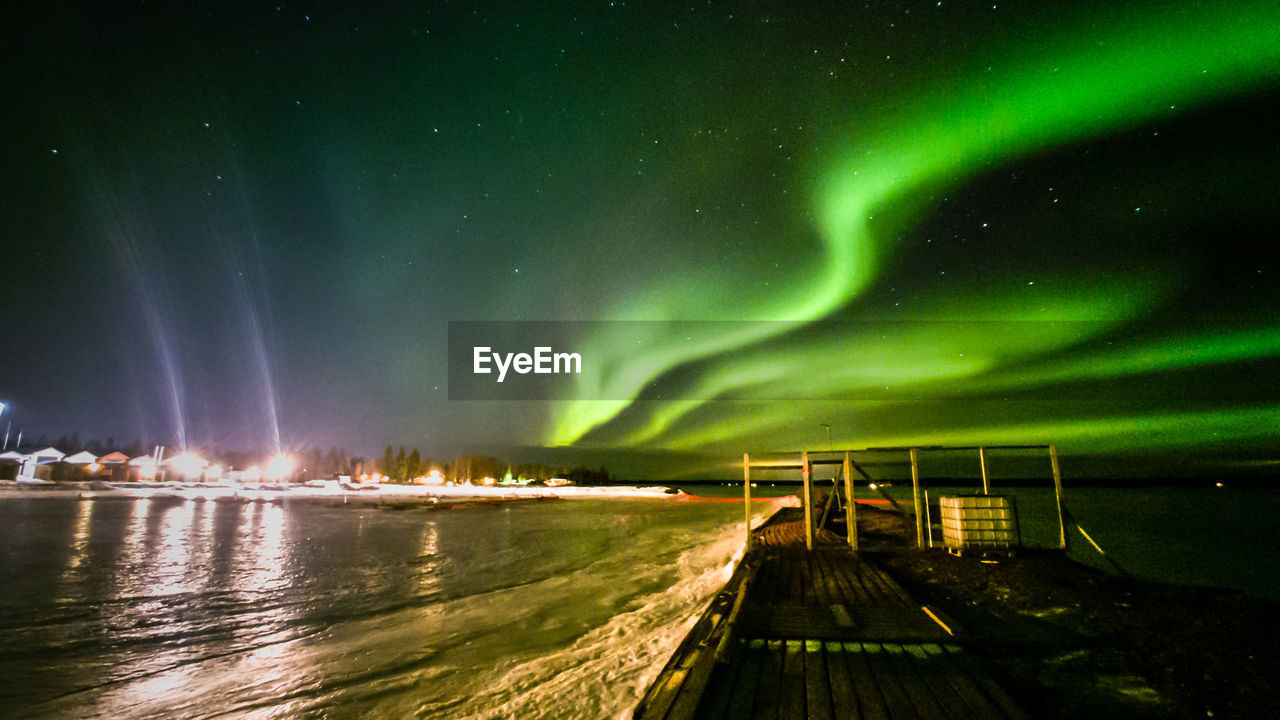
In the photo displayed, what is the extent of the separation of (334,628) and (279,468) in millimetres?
185467

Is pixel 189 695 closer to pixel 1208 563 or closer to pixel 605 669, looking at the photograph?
pixel 605 669

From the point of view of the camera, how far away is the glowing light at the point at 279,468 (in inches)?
6304

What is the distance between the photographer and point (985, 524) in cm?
1368

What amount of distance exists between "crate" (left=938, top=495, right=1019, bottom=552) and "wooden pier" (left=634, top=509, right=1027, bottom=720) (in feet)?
19.5

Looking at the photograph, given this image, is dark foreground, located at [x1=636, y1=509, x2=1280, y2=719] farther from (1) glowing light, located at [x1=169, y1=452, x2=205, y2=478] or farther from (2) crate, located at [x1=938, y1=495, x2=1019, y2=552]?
(1) glowing light, located at [x1=169, y1=452, x2=205, y2=478]

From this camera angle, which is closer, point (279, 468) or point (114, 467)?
point (114, 467)

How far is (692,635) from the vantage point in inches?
267

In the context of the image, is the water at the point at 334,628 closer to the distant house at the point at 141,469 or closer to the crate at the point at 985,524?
the crate at the point at 985,524

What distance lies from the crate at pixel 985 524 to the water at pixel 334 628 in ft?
22.9

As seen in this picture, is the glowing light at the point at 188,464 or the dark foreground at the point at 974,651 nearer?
the dark foreground at the point at 974,651

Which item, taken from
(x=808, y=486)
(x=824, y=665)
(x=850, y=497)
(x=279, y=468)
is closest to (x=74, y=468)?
(x=279, y=468)

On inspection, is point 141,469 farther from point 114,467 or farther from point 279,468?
point 279,468

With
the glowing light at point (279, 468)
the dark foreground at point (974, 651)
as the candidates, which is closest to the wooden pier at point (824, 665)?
the dark foreground at point (974, 651)

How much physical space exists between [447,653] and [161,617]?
9.20 metres
